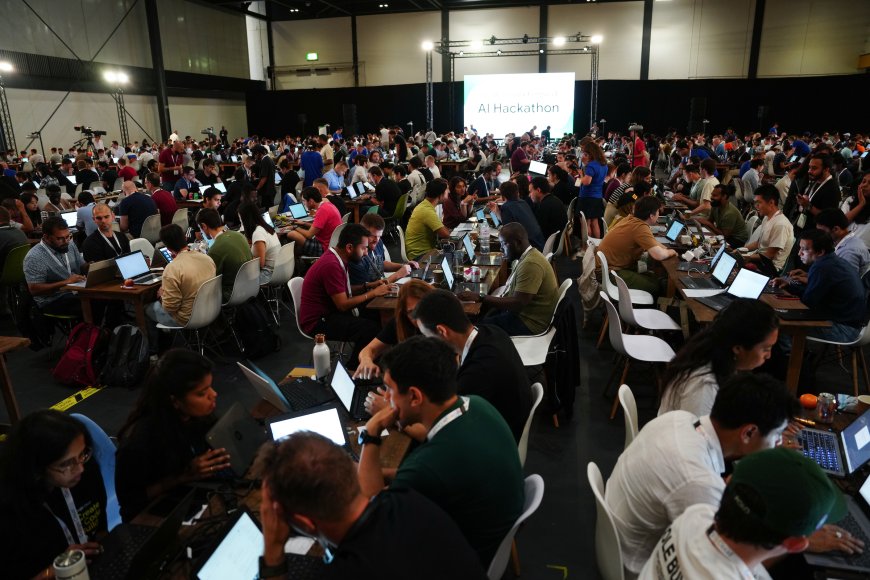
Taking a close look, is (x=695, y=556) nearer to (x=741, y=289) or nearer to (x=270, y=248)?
(x=741, y=289)

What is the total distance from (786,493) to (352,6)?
2249 cm

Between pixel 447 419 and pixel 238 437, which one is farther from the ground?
pixel 447 419

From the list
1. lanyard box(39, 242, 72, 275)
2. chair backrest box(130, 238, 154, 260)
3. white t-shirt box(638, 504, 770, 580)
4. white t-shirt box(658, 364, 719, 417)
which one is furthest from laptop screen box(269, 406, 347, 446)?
chair backrest box(130, 238, 154, 260)

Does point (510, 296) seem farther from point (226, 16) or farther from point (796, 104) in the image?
point (226, 16)

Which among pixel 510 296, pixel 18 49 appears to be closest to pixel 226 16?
pixel 18 49

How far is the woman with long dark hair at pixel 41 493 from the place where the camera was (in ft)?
5.90

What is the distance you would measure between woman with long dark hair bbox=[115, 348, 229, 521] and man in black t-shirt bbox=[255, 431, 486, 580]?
832 mm

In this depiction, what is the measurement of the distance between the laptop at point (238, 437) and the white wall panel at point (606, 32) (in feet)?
66.1

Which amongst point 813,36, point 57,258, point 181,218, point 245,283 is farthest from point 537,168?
point 813,36

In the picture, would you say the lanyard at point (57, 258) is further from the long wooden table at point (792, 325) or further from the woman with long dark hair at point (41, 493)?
the long wooden table at point (792, 325)

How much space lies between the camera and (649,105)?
1973 centimetres

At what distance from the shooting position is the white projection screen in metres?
19.2

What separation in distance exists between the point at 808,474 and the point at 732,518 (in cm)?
20

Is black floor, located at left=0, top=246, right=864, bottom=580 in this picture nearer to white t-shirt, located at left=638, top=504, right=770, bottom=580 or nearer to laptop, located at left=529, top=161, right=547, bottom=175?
white t-shirt, located at left=638, top=504, right=770, bottom=580
